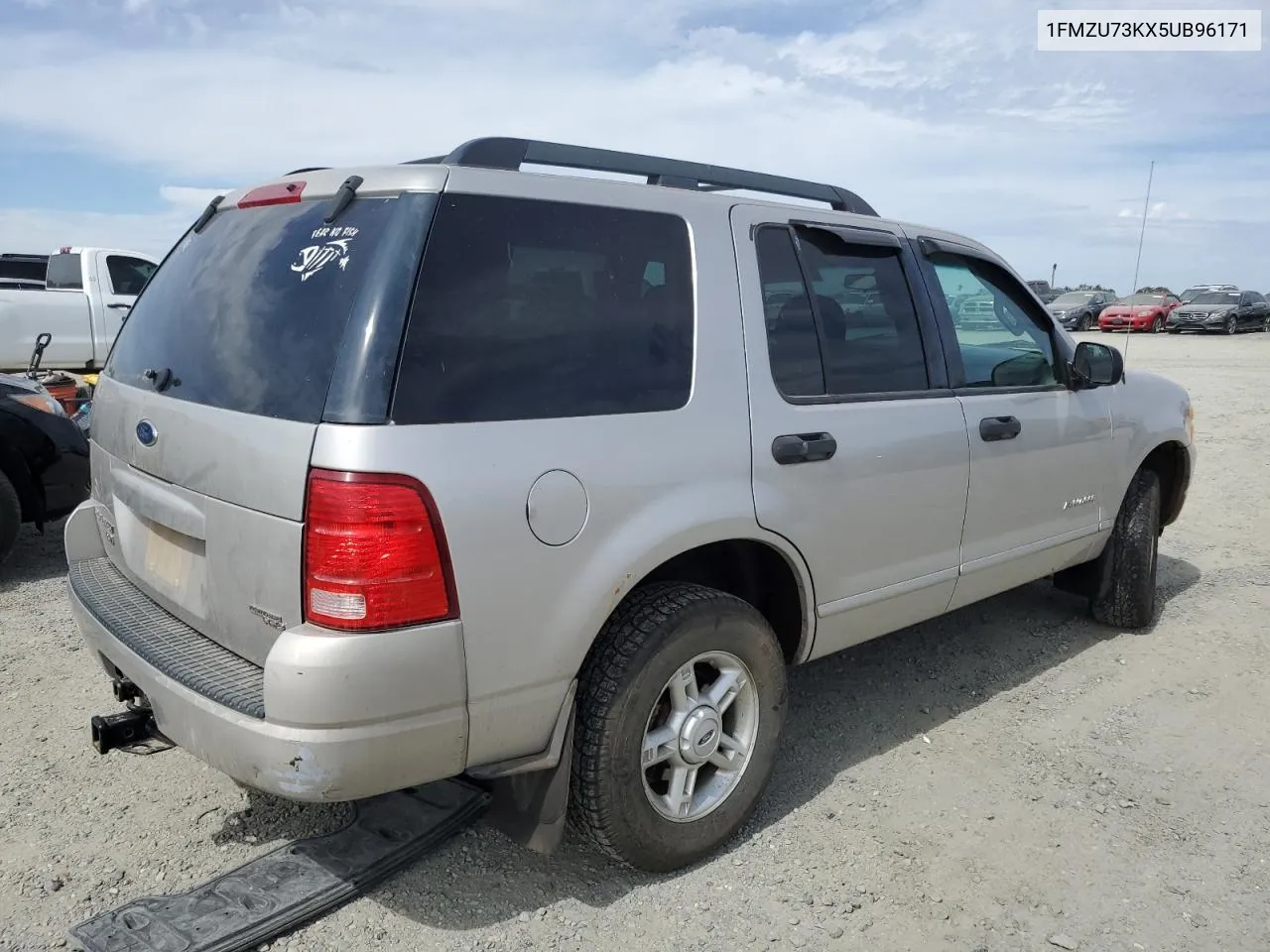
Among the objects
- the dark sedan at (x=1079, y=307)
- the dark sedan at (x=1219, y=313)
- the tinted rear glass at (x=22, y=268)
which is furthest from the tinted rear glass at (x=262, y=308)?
the dark sedan at (x=1219, y=313)

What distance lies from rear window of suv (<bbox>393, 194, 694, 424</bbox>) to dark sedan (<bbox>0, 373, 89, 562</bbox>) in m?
4.15

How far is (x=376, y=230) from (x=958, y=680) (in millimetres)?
3197

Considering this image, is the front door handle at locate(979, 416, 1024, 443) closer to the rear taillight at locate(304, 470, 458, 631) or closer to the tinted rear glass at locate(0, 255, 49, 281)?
the rear taillight at locate(304, 470, 458, 631)

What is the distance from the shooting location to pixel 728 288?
9.48 ft

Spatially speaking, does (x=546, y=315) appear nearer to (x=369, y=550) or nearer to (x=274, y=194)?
(x=369, y=550)

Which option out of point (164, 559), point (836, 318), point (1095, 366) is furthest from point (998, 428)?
point (164, 559)

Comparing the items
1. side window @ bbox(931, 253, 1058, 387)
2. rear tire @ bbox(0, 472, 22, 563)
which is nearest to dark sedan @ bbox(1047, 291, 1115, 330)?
side window @ bbox(931, 253, 1058, 387)

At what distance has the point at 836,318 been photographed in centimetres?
324

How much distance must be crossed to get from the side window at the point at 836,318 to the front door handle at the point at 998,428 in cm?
33

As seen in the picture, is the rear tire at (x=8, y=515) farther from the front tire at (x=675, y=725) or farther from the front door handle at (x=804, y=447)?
the front door handle at (x=804, y=447)

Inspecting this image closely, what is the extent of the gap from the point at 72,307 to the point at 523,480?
1115 cm

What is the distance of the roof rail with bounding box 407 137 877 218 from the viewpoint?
264 cm

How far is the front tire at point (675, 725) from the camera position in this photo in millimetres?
2600

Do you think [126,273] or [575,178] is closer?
[575,178]
